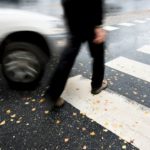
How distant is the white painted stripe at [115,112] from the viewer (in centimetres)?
294

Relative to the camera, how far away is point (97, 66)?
3.50 metres

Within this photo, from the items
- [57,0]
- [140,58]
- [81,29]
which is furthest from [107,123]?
[57,0]

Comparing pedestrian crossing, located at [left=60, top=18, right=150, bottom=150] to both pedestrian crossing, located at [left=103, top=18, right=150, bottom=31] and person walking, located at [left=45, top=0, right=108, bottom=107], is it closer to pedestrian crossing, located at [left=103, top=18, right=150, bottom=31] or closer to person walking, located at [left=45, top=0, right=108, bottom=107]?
person walking, located at [left=45, top=0, right=108, bottom=107]

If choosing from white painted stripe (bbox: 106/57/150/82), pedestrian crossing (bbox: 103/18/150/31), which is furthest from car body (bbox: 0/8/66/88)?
pedestrian crossing (bbox: 103/18/150/31)

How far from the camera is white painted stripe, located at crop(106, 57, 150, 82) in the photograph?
453 cm

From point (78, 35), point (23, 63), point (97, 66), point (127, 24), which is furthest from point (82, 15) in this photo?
point (127, 24)

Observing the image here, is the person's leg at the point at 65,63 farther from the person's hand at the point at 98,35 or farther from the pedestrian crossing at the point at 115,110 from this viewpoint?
the pedestrian crossing at the point at 115,110

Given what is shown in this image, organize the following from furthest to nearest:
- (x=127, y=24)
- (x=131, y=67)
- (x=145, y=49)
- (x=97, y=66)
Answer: (x=127, y=24) → (x=145, y=49) → (x=131, y=67) → (x=97, y=66)

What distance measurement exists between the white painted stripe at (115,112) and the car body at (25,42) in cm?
70

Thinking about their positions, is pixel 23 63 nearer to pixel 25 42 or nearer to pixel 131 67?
pixel 25 42

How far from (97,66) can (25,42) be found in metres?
1.16

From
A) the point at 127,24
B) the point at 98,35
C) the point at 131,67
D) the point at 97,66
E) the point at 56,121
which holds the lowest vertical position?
the point at 127,24

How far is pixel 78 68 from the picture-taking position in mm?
4793

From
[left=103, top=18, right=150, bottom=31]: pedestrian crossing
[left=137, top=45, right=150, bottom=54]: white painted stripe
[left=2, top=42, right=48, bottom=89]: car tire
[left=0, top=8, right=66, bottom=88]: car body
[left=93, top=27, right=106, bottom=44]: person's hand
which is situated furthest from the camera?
[left=103, top=18, right=150, bottom=31]: pedestrian crossing
